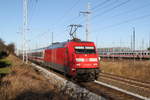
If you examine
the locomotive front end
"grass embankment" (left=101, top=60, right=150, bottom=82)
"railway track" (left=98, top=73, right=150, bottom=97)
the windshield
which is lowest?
"railway track" (left=98, top=73, right=150, bottom=97)

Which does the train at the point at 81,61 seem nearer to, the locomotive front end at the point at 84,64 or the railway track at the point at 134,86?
the locomotive front end at the point at 84,64

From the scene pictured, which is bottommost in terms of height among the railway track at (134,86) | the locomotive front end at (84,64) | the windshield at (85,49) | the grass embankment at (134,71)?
the railway track at (134,86)

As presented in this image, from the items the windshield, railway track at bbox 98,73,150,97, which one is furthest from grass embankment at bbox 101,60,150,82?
the windshield

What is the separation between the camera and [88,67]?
1405 centimetres

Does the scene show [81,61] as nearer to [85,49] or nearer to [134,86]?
[85,49]

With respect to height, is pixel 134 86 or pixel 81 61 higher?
pixel 81 61

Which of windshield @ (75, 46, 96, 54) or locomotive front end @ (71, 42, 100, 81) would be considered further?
windshield @ (75, 46, 96, 54)

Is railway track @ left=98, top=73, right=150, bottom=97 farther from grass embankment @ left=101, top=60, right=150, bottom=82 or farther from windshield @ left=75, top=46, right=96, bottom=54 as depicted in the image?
grass embankment @ left=101, top=60, right=150, bottom=82

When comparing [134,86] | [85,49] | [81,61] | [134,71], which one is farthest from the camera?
[134,71]

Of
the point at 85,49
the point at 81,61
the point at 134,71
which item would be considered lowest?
the point at 134,71

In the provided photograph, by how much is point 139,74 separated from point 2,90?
13.5 meters

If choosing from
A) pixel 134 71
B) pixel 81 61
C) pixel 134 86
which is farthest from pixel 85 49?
pixel 134 71

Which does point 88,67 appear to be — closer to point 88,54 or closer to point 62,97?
point 88,54

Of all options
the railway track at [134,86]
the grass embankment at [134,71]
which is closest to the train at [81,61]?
the railway track at [134,86]
